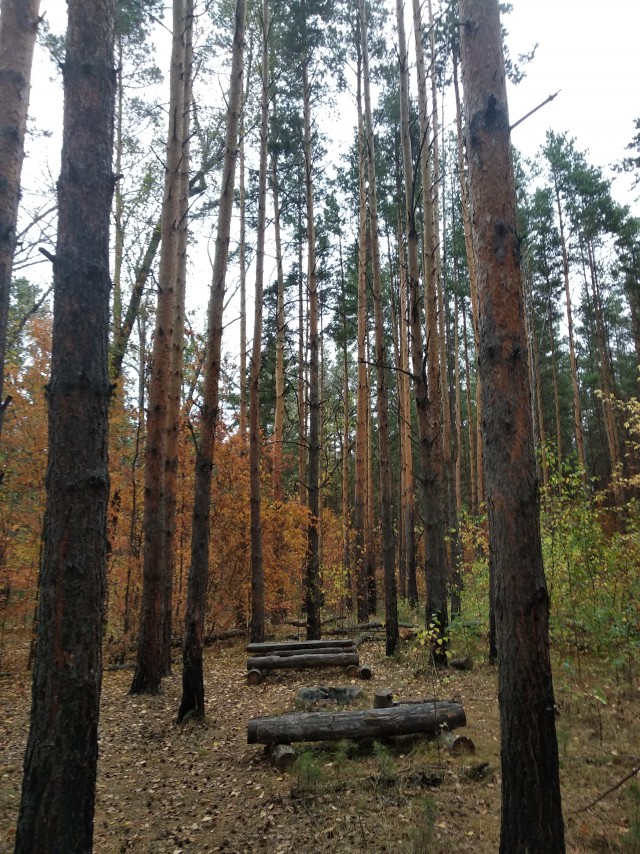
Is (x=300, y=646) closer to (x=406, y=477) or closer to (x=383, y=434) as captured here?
(x=383, y=434)

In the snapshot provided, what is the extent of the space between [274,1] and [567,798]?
15152mm

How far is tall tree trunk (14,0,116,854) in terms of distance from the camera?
8.73 feet

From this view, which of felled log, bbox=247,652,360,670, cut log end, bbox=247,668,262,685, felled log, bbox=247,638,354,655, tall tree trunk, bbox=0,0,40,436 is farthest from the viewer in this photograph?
felled log, bbox=247,638,354,655

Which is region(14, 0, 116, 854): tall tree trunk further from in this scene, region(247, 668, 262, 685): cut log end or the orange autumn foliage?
the orange autumn foliage

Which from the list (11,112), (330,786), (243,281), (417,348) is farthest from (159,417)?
(243,281)

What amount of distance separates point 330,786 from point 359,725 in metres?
0.89

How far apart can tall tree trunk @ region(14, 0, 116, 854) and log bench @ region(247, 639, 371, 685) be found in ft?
23.2

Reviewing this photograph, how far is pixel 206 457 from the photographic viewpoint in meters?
6.93

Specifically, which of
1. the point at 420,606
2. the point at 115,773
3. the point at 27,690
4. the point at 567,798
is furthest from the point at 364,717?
the point at 420,606

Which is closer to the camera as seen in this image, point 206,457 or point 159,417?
point 206,457

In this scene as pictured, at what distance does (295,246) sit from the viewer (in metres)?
17.9

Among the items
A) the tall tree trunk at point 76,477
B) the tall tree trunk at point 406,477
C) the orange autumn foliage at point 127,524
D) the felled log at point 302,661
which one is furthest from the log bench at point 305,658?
the tall tree trunk at point 76,477

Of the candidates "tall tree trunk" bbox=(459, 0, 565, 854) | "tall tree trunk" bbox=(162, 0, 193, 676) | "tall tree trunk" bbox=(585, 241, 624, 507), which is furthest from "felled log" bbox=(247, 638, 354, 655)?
"tall tree trunk" bbox=(585, 241, 624, 507)

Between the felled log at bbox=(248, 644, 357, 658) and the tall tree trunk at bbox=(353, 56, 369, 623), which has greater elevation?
the tall tree trunk at bbox=(353, 56, 369, 623)
